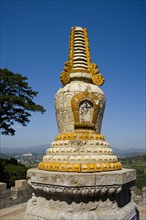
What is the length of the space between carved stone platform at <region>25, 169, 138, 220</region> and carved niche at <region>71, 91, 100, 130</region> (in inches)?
55.4

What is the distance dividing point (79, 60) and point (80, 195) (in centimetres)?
339

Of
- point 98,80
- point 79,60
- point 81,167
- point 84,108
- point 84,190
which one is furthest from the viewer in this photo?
point 79,60

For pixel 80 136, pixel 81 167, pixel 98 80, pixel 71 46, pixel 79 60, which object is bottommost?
pixel 81 167

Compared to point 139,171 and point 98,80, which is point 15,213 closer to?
point 98,80

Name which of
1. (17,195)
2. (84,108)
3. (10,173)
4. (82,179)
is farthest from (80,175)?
(10,173)

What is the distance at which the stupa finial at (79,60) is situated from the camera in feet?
19.3

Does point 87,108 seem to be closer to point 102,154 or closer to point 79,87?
point 79,87

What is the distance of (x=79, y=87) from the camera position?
561 centimetres

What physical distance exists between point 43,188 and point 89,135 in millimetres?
1301

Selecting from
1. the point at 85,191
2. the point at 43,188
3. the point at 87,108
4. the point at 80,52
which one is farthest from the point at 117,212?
the point at 80,52

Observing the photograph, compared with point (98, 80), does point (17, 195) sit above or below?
below

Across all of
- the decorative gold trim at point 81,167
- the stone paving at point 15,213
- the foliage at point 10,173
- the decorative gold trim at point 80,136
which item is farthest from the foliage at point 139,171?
the decorative gold trim at point 81,167

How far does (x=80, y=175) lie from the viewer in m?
3.93

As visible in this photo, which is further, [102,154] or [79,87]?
[79,87]
